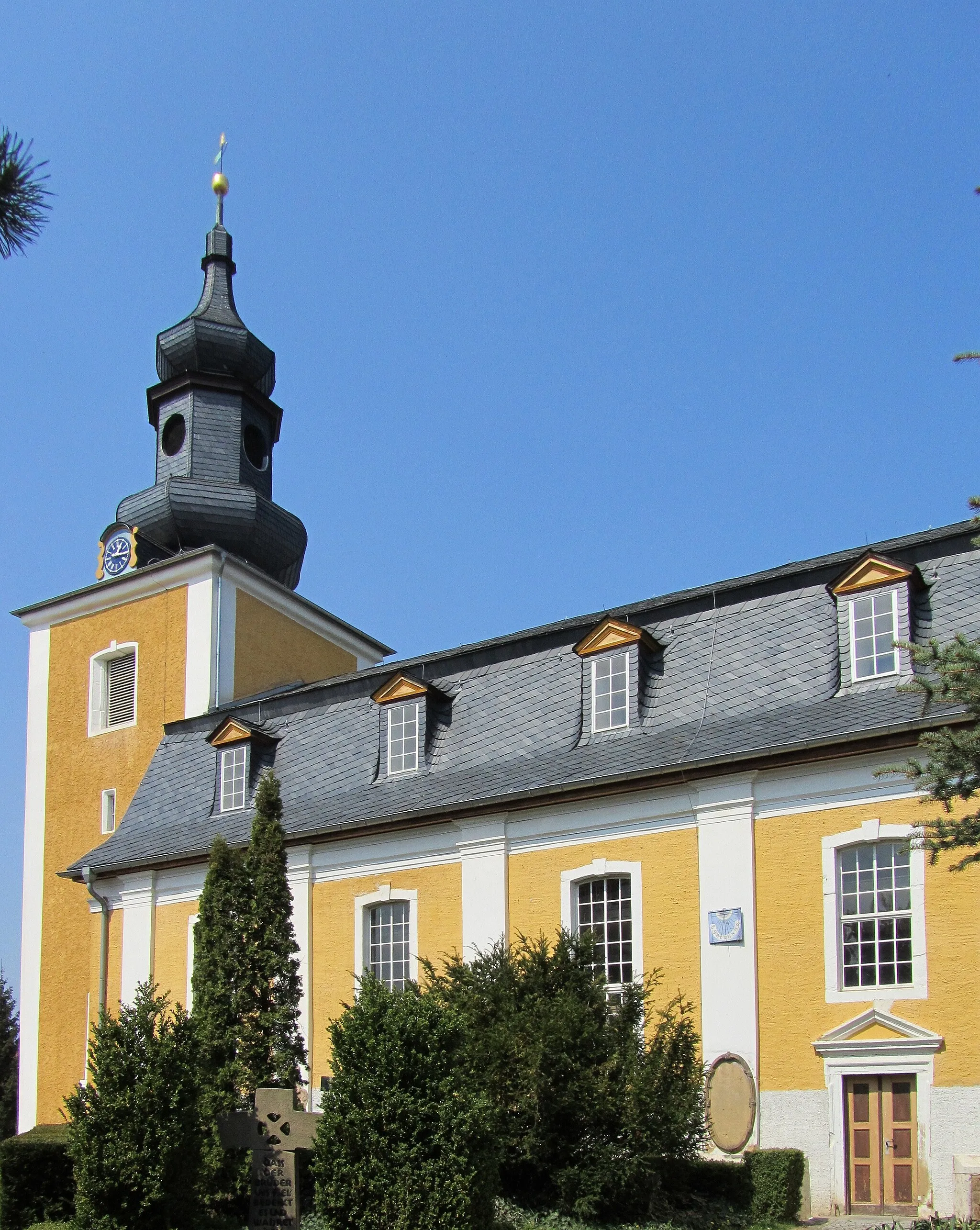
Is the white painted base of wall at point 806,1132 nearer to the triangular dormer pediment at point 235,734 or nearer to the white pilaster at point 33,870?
the triangular dormer pediment at point 235,734

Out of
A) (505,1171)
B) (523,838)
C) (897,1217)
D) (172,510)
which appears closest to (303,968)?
(523,838)

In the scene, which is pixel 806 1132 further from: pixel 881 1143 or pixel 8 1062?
pixel 8 1062

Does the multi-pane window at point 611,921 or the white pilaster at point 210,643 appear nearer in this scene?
the multi-pane window at point 611,921

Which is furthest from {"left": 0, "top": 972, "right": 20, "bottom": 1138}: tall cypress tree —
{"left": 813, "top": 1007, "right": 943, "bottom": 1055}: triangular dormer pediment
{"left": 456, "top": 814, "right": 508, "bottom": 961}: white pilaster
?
{"left": 813, "top": 1007, "right": 943, "bottom": 1055}: triangular dormer pediment

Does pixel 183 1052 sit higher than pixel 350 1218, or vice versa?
pixel 183 1052

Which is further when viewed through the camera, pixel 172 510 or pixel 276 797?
pixel 172 510

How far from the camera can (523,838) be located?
74.3ft

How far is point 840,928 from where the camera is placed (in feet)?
63.5

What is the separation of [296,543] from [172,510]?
318 centimetres

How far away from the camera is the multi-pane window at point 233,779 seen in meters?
28.1

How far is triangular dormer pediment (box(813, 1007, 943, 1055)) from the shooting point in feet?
59.9

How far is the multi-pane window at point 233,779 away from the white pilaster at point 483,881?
6.27 m

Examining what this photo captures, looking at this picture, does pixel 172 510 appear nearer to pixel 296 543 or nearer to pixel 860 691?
pixel 296 543

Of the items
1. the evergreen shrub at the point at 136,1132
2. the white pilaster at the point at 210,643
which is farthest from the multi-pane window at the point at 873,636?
the white pilaster at the point at 210,643
